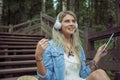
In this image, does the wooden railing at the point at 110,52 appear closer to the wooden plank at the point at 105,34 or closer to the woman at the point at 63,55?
the wooden plank at the point at 105,34

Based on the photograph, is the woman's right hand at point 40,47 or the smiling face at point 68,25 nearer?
the woman's right hand at point 40,47

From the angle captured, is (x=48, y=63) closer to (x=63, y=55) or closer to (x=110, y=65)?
(x=63, y=55)

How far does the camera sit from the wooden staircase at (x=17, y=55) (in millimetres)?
7520

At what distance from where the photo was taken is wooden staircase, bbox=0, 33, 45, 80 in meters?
7.52

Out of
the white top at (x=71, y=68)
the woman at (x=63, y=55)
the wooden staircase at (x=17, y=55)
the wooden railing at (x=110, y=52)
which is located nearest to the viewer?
the woman at (x=63, y=55)

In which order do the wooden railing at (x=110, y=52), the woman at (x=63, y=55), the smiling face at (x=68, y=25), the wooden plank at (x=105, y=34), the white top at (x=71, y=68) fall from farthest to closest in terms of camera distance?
the wooden railing at (x=110, y=52) → the wooden plank at (x=105, y=34) → the smiling face at (x=68, y=25) → the white top at (x=71, y=68) → the woman at (x=63, y=55)

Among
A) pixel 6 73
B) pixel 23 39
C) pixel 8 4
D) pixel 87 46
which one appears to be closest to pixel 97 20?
pixel 8 4

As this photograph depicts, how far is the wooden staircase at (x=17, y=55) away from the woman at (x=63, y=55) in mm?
3830

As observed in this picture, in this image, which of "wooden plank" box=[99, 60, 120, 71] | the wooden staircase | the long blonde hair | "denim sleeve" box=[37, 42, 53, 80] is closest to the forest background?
the wooden staircase

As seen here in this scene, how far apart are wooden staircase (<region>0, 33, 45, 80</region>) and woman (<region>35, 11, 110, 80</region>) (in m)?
3.83

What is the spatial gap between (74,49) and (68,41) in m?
0.11

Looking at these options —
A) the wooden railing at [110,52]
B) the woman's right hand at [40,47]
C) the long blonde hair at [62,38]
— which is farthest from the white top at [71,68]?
the wooden railing at [110,52]

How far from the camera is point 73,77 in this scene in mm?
3305

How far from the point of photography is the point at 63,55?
3.32 metres
